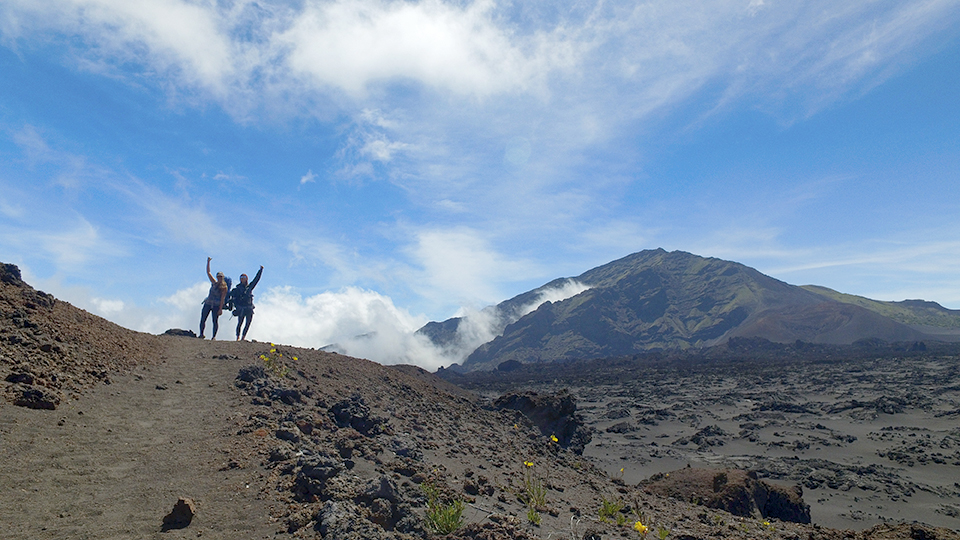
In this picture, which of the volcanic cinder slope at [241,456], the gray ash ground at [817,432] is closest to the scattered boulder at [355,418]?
the volcanic cinder slope at [241,456]

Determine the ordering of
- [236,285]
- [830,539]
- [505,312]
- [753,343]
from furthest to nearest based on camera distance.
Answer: [505,312] → [753,343] → [236,285] → [830,539]

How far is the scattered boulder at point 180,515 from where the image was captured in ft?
13.3

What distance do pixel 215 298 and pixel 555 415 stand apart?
994 centimetres

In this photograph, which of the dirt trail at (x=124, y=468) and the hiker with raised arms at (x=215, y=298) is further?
the hiker with raised arms at (x=215, y=298)

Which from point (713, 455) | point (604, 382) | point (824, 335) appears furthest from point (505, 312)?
point (713, 455)

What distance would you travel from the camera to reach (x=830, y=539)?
620 centimetres

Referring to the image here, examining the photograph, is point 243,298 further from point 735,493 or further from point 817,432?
point 817,432

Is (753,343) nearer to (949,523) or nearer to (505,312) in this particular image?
(949,523)

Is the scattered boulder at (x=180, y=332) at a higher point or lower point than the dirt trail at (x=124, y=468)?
higher

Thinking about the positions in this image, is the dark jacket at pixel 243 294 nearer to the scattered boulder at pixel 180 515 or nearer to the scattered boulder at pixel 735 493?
the scattered boulder at pixel 180 515

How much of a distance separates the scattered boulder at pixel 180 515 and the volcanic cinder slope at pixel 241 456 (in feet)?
0.17

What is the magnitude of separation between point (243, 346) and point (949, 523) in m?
15.7

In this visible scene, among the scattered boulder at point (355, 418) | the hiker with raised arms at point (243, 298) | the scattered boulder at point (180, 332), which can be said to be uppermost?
the hiker with raised arms at point (243, 298)

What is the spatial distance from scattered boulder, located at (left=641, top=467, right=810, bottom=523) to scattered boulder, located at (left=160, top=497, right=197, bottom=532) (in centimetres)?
838
